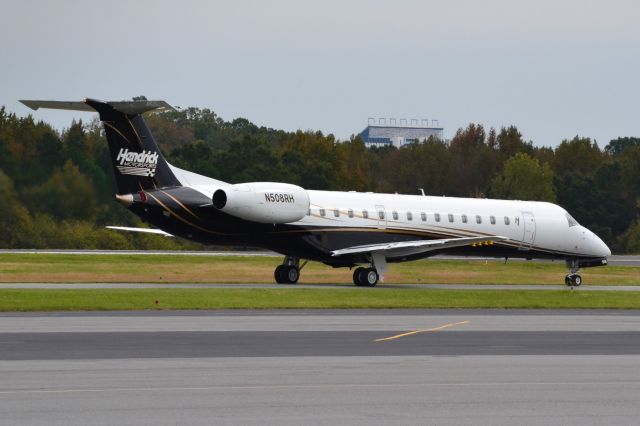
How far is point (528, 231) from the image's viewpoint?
46.1 meters

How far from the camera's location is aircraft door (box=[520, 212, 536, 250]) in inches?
1815

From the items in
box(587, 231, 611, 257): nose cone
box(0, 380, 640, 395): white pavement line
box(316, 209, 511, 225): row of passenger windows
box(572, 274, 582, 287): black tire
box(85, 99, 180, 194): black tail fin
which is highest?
box(85, 99, 180, 194): black tail fin

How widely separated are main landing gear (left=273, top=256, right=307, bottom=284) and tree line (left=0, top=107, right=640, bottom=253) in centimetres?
672

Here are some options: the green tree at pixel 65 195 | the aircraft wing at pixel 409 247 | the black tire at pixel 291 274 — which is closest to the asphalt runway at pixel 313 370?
the aircraft wing at pixel 409 247

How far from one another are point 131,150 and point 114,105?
5.43 feet

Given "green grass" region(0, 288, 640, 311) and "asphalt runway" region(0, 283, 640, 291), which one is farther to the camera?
"asphalt runway" region(0, 283, 640, 291)

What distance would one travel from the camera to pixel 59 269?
47.8 meters

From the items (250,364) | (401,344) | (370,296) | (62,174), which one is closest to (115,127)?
(62,174)

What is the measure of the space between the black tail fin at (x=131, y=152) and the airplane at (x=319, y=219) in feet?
0.10

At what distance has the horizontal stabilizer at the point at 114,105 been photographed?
36.6 meters

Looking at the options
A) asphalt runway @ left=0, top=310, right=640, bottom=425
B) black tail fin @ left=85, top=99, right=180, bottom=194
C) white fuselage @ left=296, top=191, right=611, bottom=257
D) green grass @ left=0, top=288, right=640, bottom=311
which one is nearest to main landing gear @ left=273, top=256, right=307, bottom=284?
white fuselage @ left=296, top=191, right=611, bottom=257

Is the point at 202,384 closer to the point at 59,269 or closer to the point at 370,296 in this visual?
the point at 370,296

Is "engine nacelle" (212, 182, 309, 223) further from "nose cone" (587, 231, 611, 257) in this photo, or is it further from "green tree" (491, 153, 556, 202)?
"green tree" (491, 153, 556, 202)

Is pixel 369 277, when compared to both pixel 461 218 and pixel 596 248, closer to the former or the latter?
pixel 461 218
